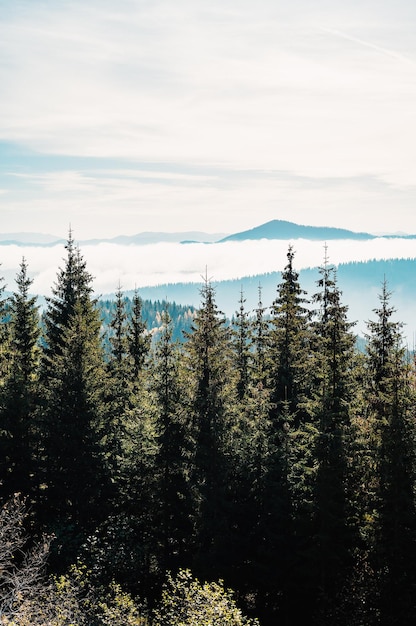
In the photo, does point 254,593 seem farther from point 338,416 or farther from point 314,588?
point 338,416

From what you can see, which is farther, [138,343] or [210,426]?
[138,343]

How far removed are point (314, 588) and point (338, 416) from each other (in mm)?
7597

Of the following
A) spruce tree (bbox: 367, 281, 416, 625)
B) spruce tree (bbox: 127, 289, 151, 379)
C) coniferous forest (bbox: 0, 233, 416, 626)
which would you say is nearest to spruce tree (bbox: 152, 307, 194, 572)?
coniferous forest (bbox: 0, 233, 416, 626)

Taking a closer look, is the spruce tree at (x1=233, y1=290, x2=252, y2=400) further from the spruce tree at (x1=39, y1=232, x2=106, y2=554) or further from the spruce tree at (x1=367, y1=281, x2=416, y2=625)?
the spruce tree at (x1=367, y1=281, x2=416, y2=625)

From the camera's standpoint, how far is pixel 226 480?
25438 mm

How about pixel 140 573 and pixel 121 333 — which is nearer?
pixel 140 573

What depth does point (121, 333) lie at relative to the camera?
4888cm

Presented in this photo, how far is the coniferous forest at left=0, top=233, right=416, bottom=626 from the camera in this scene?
22359 millimetres

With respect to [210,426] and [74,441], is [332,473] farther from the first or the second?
[74,441]

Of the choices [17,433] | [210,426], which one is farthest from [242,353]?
[17,433]

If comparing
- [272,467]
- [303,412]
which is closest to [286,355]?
[303,412]

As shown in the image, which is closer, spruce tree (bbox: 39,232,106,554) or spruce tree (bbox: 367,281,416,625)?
spruce tree (bbox: 367,281,416,625)

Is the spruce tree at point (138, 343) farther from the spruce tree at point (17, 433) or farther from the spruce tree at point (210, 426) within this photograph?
the spruce tree at point (210, 426)

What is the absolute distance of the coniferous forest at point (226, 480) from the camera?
22.4 metres
